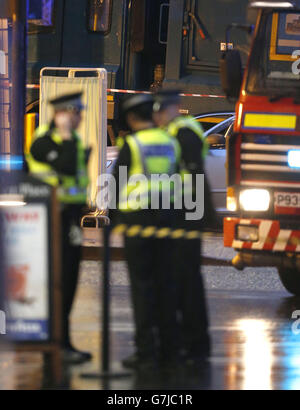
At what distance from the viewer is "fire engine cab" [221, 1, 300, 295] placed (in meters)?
11.3

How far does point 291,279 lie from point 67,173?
15.2 ft

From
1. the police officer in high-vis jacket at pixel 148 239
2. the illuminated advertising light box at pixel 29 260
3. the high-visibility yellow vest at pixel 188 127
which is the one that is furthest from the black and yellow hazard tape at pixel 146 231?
the illuminated advertising light box at pixel 29 260

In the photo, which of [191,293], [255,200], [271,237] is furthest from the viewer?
[255,200]

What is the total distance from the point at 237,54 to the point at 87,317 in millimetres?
2844

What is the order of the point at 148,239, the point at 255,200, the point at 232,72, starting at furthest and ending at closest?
the point at 232,72, the point at 255,200, the point at 148,239

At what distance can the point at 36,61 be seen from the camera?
23.5 meters

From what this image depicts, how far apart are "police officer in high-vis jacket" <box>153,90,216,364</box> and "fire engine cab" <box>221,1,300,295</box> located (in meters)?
2.35

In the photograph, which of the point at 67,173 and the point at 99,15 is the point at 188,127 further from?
Answer: the point at 99,15

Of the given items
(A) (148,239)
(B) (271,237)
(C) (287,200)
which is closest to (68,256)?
(A) (148,239)

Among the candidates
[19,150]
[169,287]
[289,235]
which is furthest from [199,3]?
[169,287]

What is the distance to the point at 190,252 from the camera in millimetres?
8867

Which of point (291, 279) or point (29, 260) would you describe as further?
point (291, 279)
